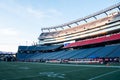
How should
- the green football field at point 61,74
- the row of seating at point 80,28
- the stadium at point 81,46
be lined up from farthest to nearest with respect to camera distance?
the row of seating at point 80,28, the stadium at point 81,46, the green football field at point 61,74

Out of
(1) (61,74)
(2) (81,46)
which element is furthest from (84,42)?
(1) (61,74)

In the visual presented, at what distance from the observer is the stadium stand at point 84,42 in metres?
44.3

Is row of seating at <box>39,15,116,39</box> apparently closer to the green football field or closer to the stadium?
the stadium

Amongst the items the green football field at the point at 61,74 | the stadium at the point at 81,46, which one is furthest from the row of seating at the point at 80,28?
the green football field at the point at 61,74

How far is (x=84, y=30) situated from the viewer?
67.2 metres

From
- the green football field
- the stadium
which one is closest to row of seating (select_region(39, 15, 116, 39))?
the stadium

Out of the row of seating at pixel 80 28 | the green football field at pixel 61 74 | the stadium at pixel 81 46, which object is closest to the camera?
the green football field at pixel 61 74

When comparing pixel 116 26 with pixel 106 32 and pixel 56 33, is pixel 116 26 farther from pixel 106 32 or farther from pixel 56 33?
pixel 56 33

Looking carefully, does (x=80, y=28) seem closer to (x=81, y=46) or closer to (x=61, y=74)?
(x=81, y=46)

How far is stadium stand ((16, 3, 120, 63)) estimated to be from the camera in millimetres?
44325

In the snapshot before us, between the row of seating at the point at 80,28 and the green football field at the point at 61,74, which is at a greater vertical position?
the row of seating at the point at 80,28

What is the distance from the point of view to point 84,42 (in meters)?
58.2

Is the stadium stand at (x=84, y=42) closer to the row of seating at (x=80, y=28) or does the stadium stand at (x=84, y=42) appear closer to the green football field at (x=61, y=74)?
the row of seating at (x=80, y=28)

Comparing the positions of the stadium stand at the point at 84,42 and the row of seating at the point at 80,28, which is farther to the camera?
the row of seating at the point at 80,28
